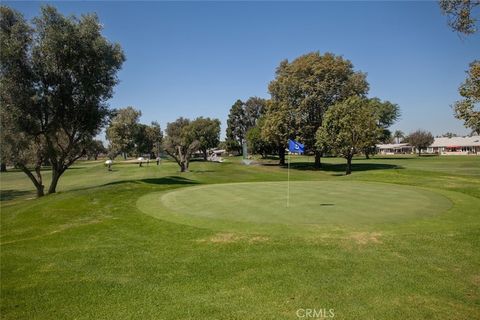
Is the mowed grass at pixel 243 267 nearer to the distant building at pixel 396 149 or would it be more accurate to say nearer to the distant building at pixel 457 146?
the distant building at pixel 457 146

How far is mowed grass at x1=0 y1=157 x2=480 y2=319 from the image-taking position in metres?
6.23

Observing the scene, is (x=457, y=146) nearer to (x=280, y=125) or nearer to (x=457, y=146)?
(x=457, y=146)

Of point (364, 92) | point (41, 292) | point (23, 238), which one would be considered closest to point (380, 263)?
point (41, 292)

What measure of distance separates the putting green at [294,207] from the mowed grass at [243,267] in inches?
5.6

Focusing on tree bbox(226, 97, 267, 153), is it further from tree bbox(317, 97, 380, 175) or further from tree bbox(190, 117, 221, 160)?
tree bbox(317, 97, 380, 175)

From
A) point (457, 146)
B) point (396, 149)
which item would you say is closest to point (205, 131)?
point (457, 146)

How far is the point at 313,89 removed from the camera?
50.4m

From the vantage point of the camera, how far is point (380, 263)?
8.05 meters

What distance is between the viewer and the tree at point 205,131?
348 feet

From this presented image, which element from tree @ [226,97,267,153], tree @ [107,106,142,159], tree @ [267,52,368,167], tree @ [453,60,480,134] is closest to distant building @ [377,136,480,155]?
tree @ [226,97,267,153]

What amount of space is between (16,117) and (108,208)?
11.0m

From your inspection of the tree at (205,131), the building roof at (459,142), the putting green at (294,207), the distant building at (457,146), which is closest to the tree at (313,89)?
the putting green at (294,207)

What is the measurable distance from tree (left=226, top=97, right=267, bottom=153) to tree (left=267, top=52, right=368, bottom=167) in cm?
8302

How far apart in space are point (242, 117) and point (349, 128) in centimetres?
9963
